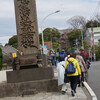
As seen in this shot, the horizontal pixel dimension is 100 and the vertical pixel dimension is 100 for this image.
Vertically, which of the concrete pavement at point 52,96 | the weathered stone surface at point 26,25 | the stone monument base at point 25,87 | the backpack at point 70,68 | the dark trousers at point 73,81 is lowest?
the concrete pavement at point 52,96

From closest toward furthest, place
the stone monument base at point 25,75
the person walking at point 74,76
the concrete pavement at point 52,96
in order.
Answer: the concrete pavement at point 52,96, the person walking at point 74,76, the stone monument base at point 25,75

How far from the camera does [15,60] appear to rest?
28.5ft

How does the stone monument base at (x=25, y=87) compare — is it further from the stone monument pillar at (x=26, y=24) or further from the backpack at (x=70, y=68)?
the stone monument pillar at (x=26, y=24)

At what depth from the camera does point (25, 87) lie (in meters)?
8.22

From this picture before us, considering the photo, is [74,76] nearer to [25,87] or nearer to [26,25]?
[25,87]

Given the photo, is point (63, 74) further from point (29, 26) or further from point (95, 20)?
point (95, 20)

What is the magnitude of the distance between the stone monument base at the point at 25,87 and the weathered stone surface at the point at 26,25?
1.60 metres

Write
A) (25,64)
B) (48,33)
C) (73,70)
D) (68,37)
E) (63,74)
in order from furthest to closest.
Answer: (68,37), (48,33), (25,64), (63,74), (73,70)

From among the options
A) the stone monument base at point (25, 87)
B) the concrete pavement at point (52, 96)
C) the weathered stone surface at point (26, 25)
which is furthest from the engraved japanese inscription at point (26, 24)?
the concrete pavement at point (52, 96)

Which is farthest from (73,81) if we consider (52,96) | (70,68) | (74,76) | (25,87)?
(25,87)

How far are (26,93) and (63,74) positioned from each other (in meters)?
1.74

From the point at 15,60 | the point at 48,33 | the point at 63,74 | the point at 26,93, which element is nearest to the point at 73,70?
the point at 63,74

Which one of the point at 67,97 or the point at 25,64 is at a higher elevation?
the point at 25,64

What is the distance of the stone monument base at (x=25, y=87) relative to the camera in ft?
26.9
